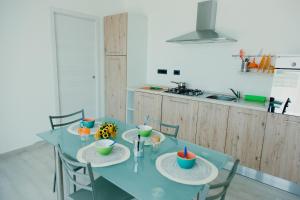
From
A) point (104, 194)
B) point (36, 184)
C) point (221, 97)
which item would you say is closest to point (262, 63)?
point (221, 97)

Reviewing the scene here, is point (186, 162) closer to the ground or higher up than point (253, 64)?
closer to the ground

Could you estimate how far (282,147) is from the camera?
7.09 feet

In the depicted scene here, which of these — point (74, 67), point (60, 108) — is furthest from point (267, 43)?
point (60, 108)

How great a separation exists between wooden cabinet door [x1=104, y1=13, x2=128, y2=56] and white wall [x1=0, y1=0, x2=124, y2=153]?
25.7 inches

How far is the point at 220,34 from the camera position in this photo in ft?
9.54

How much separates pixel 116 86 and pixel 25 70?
145cm

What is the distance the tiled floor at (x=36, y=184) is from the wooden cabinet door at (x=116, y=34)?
204 cm

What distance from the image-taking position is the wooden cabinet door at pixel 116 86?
3.56 metres

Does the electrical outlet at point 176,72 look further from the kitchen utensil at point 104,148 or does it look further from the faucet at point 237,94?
the kitchen utensil at point 104,148

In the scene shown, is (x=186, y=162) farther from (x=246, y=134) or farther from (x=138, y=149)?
(x=246, y=134)

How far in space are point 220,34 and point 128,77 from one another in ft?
5.38

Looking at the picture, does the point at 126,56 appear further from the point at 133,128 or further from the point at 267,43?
the point at 267,43

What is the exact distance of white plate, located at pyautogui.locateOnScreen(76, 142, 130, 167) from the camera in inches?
49.3

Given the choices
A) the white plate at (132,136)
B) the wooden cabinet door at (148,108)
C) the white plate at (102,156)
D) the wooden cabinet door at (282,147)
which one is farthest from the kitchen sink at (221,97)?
the white plate at (102,156)
